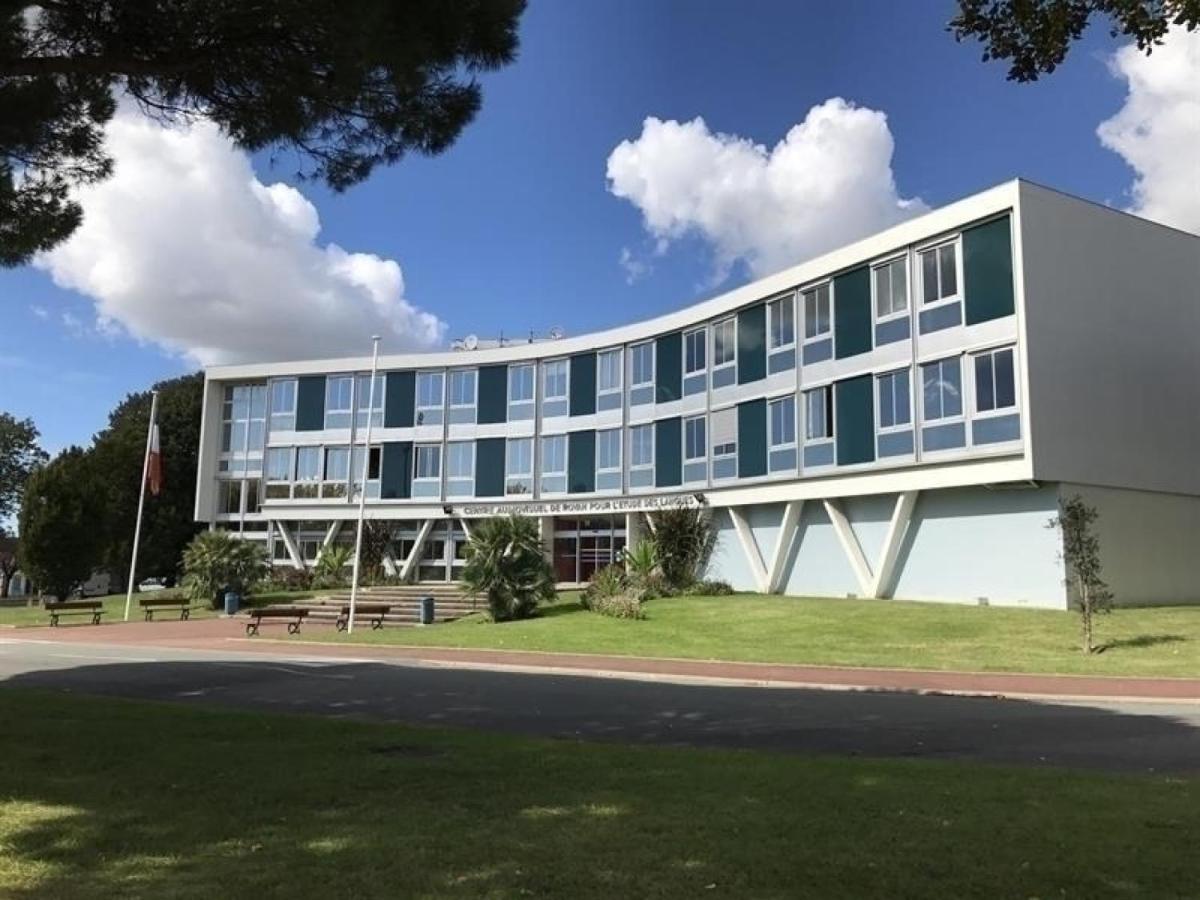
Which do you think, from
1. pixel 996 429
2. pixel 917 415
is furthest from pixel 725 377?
pixel 996 429

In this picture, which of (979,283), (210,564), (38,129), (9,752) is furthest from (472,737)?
(210,564)

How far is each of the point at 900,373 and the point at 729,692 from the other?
15388mm

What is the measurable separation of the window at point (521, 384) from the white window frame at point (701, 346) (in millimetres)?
9319

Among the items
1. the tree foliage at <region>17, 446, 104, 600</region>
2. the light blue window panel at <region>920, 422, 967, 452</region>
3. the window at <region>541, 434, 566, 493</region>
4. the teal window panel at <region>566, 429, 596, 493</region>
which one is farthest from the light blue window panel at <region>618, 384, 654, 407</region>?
the tree foliage at <region>17, 446, 104, 600</region>

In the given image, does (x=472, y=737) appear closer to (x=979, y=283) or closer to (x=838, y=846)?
(x=838, y=846)

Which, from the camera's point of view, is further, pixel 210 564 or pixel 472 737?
pixel 210 564

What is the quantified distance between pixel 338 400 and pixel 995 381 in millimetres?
33242

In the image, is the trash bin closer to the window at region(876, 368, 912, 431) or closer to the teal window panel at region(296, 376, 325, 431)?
the window at region(876, 368, 912, 431)

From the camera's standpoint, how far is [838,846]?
5.43 meters

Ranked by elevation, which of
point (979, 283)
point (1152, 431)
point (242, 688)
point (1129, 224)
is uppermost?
point (1129, 224)

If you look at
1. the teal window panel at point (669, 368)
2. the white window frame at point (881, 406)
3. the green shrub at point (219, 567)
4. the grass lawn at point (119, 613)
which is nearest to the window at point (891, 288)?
the white window frame at point (881, 406)

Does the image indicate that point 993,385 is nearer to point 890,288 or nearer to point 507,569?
point 890,288

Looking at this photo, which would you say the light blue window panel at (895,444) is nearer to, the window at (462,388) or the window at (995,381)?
the window at (995,381)

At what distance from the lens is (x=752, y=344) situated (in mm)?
35125
